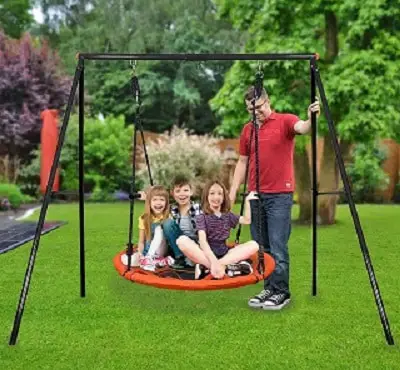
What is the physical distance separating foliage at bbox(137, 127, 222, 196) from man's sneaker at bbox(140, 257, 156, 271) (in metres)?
10.6

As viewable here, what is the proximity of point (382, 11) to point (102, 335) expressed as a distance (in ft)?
21.8

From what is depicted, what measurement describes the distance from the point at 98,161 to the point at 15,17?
1192 cm

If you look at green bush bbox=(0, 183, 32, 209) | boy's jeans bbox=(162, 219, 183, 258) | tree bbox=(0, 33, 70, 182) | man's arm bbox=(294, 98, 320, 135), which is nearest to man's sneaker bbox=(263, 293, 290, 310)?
boy's jeans bbox=(162, 219, 183, 258)

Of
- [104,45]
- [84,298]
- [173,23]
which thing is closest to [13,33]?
[104,45]

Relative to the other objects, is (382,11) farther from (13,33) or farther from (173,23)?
(13,33)

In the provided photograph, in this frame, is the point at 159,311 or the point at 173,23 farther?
the point at 173,23

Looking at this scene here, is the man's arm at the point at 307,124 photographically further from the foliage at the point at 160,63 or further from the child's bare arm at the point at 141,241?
the foliage at the point at 160,63

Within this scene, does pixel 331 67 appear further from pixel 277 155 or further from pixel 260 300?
pixel 260 300

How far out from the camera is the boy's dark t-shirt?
15.1 ft

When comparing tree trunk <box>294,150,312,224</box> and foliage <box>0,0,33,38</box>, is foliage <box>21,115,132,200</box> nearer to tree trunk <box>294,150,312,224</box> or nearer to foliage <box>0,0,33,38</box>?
tree trunk <box>294,150,312,224</box>

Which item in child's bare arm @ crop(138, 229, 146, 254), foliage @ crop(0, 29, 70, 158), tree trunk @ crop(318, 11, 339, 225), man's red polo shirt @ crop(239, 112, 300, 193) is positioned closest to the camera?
man's red polo shirt @ crop(239, 112, 300, 193)

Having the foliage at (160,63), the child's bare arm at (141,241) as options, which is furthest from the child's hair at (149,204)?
the foliage at (160,63)

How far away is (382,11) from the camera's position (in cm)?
910

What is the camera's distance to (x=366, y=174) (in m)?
16.0
